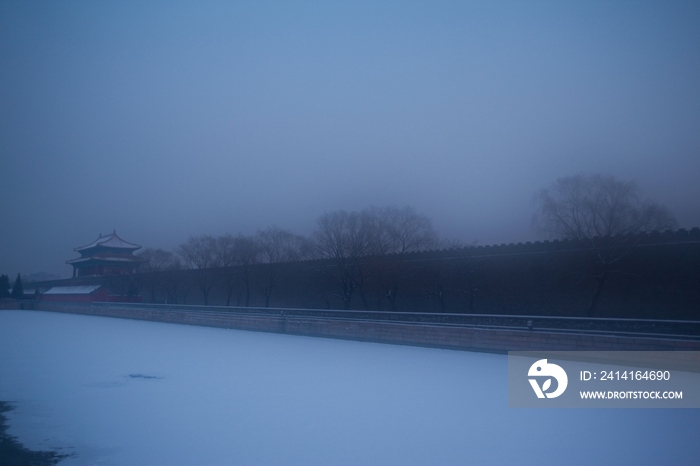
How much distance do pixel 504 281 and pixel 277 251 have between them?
14.2m

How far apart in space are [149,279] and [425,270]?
2101 cm

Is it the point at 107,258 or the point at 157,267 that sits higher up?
the point at 107,258

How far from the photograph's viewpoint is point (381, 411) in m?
5.80

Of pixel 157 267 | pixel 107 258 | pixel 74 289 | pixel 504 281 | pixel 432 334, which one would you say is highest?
pixel 107 258

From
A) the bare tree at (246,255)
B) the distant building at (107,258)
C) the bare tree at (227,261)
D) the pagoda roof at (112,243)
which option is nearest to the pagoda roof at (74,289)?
the distant building at (107,258)

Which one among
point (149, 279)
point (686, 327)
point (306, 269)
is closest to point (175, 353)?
point (686, 327)

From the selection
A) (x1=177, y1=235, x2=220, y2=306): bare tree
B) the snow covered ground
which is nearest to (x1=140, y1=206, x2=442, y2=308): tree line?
(x1=177, y1=235, x2=220, y2=306): bare tree

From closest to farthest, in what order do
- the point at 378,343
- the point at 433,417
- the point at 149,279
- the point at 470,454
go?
the point at 470,454 → the point at 433,417 → the point at 378,343 → the point at 149,279

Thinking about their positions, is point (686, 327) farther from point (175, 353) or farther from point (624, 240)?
point (175, 353)

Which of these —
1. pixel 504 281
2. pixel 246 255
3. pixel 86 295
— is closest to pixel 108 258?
pixel 86 295

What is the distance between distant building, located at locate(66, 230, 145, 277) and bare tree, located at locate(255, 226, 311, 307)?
17.5 m

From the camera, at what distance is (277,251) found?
96.0 feet

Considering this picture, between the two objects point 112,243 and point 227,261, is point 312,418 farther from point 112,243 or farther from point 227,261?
point 112,243

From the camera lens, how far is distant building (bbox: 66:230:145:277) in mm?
43938
